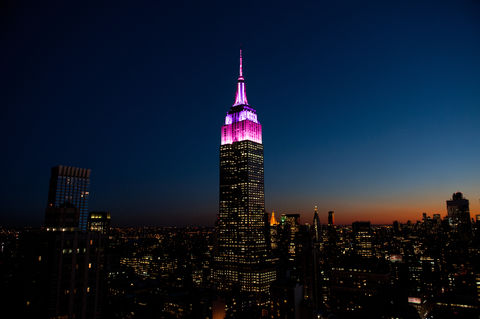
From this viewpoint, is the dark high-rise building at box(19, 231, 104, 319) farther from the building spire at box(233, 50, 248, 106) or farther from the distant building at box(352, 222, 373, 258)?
the distant building at box(352, 222, 373, 258)

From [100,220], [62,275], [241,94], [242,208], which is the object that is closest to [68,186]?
[62,275]

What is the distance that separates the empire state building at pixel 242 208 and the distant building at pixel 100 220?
210 ft

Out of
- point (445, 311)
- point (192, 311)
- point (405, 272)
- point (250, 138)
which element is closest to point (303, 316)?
point (192, 311)

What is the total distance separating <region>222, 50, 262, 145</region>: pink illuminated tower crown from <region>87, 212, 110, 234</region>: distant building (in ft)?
258

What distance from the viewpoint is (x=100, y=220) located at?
178750 mm

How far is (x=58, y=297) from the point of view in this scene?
→ 1735 inches

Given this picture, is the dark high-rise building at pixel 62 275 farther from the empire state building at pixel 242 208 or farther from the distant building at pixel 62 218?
the empire state building at pixel 242 208

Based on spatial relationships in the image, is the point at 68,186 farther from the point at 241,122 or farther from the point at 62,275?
the point at 241,122

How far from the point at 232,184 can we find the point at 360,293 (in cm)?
8045

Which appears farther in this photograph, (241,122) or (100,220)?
(100,220)

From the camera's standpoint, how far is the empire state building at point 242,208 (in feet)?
484

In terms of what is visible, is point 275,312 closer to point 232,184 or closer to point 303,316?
point 303,316

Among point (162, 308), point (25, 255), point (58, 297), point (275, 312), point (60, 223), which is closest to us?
point (58, 297)

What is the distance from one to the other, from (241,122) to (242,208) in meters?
46.1
